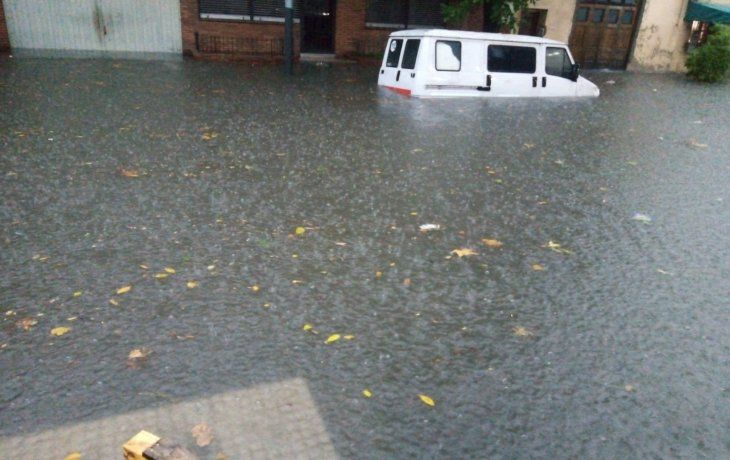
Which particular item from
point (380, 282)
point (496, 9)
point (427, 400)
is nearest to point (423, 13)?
point (496, 9)

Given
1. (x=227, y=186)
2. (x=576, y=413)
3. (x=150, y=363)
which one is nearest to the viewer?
(x=576, y=413)

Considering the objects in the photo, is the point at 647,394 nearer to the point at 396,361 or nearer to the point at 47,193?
the point at 396,361

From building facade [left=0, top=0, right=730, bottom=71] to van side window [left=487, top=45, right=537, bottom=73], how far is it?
239 inches

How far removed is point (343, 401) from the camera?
2.97 meters

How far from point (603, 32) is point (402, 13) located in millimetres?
9053

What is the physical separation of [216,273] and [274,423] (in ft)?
5.63

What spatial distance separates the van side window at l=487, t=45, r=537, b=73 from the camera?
12.1m

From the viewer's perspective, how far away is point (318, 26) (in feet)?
66.3

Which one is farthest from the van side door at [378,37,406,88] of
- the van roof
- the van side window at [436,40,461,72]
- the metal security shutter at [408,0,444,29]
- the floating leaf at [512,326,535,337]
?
the floating leaf at [512,326,535,337]

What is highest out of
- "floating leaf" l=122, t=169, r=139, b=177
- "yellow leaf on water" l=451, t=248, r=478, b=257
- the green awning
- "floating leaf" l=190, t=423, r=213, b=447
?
the green awning

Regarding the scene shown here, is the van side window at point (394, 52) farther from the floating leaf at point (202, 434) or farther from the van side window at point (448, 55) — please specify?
the floating leaf at point (202, 434)

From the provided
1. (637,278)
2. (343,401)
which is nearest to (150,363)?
(343,401)

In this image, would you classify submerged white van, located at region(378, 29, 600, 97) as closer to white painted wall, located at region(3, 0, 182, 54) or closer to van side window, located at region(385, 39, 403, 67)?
van side window, located at region(385, 39, 403, 67)

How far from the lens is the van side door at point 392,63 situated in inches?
490
